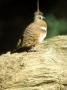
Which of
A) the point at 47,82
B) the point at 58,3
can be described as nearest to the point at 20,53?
the point at 47,82

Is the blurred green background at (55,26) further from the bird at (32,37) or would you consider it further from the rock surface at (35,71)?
the rock surface at (35,71)

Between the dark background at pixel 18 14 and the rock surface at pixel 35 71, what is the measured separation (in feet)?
18.1

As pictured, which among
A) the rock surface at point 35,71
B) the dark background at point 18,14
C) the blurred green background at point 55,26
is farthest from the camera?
the dark background at point 18,14

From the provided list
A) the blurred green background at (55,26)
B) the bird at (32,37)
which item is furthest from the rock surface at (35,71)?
the blurred green background at (55,26)

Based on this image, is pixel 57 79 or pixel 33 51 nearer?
pixel 57 79

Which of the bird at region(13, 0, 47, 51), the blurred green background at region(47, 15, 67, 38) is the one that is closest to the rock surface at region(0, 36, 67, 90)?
the bird at region(13, 0, 47, 51)

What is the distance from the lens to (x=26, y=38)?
8836 millimetres

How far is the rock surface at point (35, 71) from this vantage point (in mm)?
8156

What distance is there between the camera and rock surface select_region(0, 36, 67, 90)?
8156 mm

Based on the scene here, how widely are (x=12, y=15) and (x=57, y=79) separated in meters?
7.15

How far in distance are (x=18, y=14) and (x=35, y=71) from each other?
6.97 m

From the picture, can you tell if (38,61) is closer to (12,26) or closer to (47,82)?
(47,82)

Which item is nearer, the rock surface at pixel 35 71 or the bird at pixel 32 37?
the rock surface at pixel 35 71

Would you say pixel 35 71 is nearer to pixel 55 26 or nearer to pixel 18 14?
pixel 55 26
